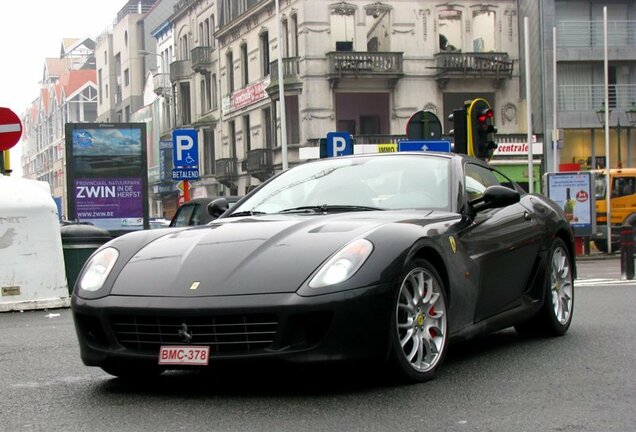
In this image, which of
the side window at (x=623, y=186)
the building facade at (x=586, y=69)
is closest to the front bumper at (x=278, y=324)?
the side window at (x=623, y=186)

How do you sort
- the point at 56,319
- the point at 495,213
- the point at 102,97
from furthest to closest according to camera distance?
the point at 102,97
the point at 56,319
the point at 495,213

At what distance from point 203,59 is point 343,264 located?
49.6m

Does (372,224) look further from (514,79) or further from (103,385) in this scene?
(514,79)

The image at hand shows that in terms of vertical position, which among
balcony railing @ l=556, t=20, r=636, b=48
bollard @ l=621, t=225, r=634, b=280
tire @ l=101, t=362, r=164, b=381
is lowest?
bollard @ l=621, t=225, r=634, b=280

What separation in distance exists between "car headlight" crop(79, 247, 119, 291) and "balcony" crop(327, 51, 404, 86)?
115 ft

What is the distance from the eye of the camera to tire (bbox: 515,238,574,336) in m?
7.30

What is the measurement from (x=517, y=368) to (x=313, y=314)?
167 centimetres

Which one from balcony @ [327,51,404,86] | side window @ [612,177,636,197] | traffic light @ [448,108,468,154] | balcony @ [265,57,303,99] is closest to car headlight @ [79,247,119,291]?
traffic light @ [448,108,468,154]

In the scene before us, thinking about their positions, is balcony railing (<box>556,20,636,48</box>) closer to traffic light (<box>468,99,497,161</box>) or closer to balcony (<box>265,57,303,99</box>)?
balcony (<box>265,57,303,99</box>)

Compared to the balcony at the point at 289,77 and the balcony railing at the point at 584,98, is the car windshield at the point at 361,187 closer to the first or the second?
the balcony at the point at 289,77

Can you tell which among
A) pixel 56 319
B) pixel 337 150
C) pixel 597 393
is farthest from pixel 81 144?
pixel 597 393

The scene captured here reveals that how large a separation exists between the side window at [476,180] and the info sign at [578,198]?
1930cm

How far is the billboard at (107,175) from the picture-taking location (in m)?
24.3

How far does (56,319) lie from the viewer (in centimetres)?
1033
